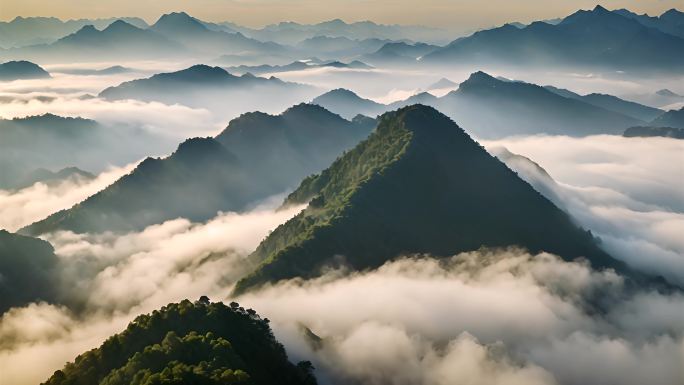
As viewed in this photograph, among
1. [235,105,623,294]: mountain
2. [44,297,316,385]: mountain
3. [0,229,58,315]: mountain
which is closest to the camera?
[44,297,316,385]: mountain

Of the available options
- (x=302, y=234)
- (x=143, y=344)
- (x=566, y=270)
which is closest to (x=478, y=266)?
(x=566, y=270)

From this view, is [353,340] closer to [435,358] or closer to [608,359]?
[435,358]

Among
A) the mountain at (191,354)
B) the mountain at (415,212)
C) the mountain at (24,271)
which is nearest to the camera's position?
the mountain at (191,354)

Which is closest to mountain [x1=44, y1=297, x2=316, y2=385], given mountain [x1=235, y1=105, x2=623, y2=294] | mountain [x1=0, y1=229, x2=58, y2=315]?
mountain [x1=235, y1=105, x2=623, y2=294]

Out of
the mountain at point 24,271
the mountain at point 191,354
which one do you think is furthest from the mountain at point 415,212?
the mountain at point 24,271

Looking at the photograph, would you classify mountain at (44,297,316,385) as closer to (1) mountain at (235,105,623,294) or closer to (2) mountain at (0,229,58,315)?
(1) mountain at (235,105,623,294)

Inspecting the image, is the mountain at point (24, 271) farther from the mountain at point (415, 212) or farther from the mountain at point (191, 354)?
the mountain at point (191, 354)
